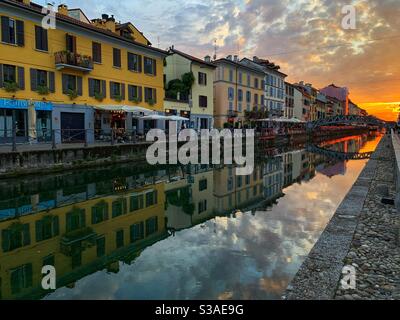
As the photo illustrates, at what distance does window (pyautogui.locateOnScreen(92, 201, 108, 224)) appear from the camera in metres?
10.7

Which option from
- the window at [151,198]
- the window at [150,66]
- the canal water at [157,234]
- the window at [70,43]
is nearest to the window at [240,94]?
the window at [150,66]

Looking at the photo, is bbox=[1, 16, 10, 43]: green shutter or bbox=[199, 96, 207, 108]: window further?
bbox=[199, 96, 207, 108]: window

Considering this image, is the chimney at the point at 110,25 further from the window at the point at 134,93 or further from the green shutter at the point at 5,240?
the green shutter at the point at 5,240

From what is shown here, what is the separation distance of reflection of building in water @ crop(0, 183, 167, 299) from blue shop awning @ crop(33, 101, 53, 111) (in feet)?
41.2

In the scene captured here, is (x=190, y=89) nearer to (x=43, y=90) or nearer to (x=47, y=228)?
(x=43, y=90)

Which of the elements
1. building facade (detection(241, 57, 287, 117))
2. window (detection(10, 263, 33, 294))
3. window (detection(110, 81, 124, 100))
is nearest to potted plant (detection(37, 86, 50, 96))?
window (detection(110, 81, 124, 100))

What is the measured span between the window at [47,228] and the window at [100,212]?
1.16 m

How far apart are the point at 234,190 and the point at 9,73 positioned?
1641 centimetres

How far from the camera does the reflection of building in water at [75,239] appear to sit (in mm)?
6676

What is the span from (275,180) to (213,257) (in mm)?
12360

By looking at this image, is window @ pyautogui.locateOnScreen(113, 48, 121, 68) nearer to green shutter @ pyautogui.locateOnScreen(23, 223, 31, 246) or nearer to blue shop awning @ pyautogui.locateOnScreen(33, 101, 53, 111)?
blue shop awning @ pyautogui.locateOnScreen(33, 101, 53, 111)

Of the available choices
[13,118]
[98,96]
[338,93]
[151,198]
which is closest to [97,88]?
[98,96]

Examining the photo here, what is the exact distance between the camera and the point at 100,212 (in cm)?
1153
